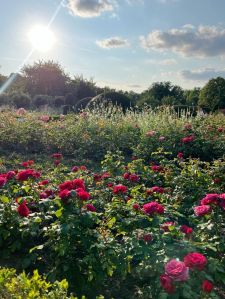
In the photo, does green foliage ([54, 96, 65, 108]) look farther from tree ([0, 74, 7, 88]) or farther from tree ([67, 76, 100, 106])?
tree ([0, 74, 7, 88])

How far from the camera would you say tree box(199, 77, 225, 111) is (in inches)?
831

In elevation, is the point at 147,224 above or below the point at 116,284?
above

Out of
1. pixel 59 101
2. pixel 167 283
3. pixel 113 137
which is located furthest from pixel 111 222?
pixel 59 101

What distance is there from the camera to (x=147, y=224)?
320 cm

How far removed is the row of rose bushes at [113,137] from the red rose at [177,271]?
469 cm

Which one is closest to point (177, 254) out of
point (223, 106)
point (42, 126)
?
point (42, 126)

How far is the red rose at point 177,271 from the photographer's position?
2311 millimetres

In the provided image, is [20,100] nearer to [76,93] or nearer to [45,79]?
[76,93]

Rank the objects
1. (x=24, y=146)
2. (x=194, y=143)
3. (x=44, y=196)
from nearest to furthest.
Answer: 1. (x=44, y=196)
2. (x=194, y=143)
3. (x=24, y=146)

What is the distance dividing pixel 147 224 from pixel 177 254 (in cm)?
53

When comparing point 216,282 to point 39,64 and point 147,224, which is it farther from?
point 39,64

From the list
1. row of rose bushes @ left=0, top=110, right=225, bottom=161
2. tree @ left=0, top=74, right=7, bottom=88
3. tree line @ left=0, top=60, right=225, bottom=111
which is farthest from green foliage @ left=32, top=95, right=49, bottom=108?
row of rose bushes @ left=0, top=110, right=225, bottom=161

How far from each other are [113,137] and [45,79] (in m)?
28.2

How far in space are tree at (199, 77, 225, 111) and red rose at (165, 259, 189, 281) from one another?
1904 centimetres
